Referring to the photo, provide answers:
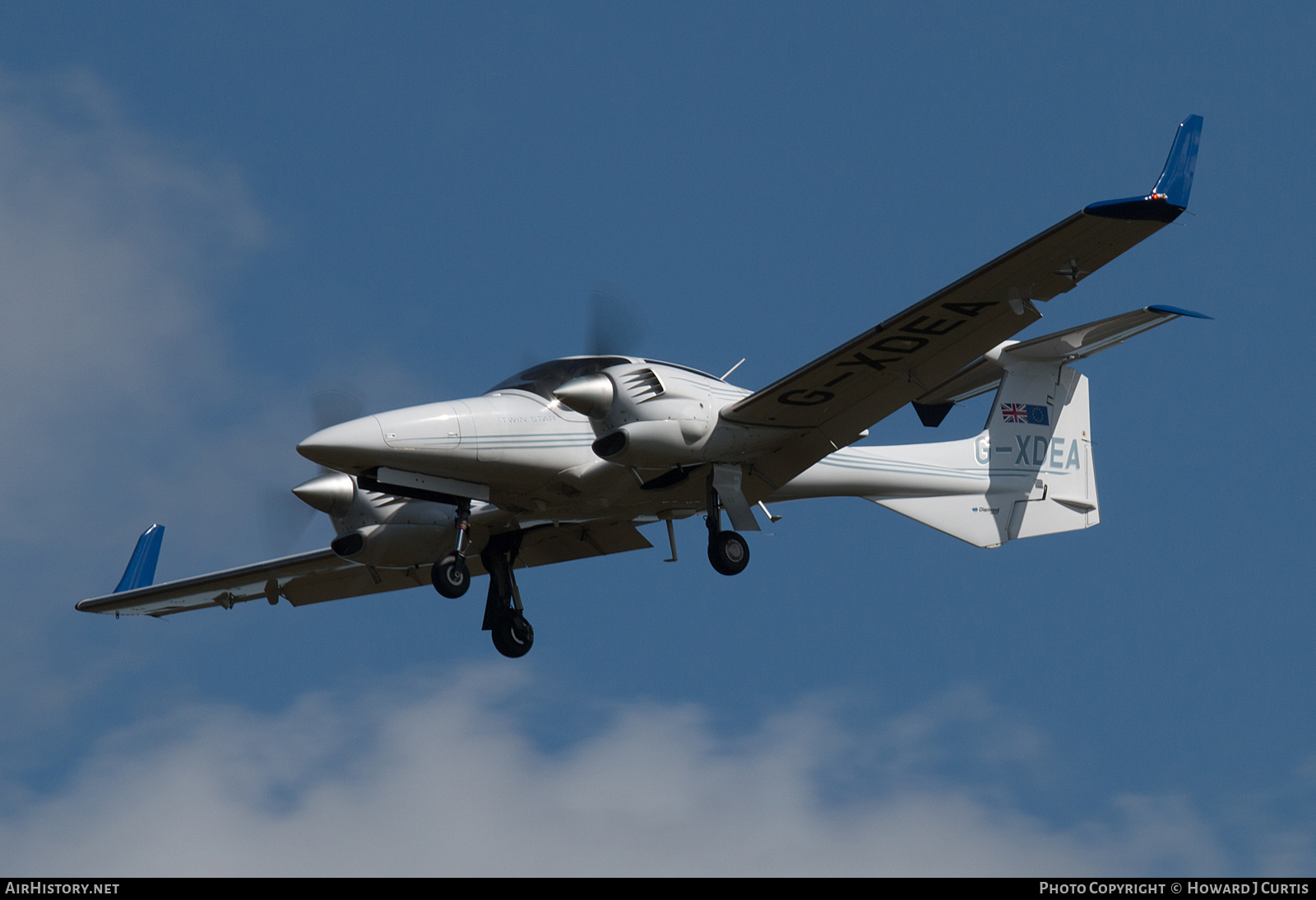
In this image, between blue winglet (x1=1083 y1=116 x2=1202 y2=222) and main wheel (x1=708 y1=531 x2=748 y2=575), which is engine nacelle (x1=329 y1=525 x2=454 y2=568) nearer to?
main wheel (x1=708 y1=531 x2=748 y2=575)

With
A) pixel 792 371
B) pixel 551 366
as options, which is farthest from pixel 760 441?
pixel 551 366

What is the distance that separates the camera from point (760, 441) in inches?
722

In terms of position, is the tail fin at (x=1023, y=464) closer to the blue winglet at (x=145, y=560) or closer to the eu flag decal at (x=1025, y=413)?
the eu flag decal at (x=1025, y=413)

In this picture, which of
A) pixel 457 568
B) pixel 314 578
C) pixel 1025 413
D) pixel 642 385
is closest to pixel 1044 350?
pixel 1025 413

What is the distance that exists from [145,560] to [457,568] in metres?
10.8

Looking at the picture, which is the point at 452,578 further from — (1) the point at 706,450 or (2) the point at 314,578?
(2) the point at 314,578

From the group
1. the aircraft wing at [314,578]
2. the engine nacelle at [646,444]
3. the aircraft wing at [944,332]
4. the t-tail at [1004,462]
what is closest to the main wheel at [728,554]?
the engine nacelle at [646,444]

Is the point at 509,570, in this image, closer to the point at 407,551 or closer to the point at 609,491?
the point at 407,551

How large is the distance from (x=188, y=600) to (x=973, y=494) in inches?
553

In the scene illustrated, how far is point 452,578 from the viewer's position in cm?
1839

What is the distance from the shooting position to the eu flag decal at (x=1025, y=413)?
23.3 m

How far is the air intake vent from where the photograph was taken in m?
17.5

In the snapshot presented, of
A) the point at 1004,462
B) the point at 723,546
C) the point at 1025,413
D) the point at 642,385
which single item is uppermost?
the point at 1025,413

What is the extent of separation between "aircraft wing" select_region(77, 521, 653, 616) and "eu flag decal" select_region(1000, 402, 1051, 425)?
674 cm
